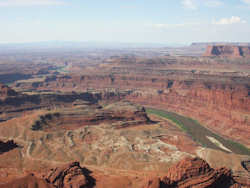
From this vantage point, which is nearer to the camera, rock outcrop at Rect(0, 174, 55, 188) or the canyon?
rock outcrop at Rect(0, 174, 55, 188)

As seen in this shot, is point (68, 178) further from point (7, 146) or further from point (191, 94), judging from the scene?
point (191, 94)

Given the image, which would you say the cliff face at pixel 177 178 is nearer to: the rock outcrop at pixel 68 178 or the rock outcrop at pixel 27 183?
the rock outcrop at pixel 68 178

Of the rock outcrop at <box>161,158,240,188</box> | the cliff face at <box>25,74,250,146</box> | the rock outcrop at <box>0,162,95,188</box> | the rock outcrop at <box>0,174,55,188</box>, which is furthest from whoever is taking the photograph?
the cliff face at <box>25,74,250,146</box>

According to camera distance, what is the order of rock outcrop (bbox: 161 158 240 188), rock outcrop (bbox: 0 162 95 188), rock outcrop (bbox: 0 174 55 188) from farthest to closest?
1. rock outcrop (bbox: 0 162 95 188)
2. rock outcrop (bbox: 161 158 240 188)
3. rock outcrop (bbox: 0 174 55 188)

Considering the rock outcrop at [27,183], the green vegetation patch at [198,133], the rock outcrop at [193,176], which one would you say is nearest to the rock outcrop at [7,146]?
the rock outcrop at [27,183]

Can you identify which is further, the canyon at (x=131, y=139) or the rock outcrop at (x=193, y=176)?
the canyon at (x=131, y=139)

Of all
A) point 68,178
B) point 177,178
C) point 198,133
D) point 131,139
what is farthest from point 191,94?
point 68,178

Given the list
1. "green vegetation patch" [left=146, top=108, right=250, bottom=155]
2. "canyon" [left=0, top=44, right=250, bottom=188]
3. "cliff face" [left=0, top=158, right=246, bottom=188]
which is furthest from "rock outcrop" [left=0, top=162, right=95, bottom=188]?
"green vegetation patch" [left=146, top=108, right=250, bottom=155]

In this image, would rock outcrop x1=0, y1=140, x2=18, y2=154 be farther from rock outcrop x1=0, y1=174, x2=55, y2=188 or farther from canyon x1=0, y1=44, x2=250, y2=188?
rock outcrop x1=0, y1=174, x2=55, y2=188
